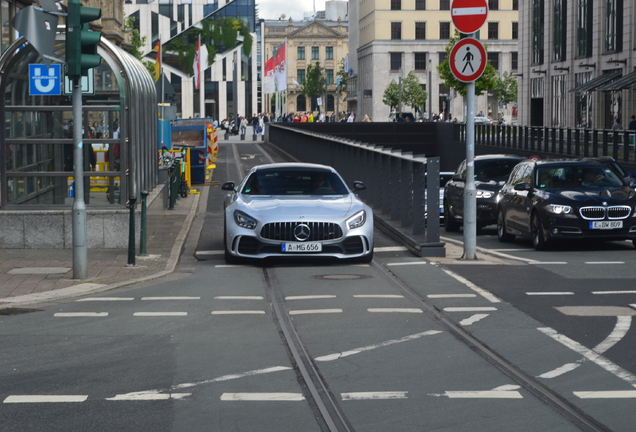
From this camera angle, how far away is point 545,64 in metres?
68.1

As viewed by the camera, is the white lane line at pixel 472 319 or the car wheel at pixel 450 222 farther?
the car wheel at pixel 450 222

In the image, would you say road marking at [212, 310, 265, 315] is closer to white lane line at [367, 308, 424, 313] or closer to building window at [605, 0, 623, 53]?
white lane line at [367, 308, 424, 313]

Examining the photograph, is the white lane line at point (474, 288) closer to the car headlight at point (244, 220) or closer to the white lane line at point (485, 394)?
the car headlight at point (244, 220)

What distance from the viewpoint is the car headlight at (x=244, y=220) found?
47.9 ft

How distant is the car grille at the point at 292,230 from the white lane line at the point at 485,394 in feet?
24.9

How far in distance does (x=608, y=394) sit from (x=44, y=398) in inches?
140

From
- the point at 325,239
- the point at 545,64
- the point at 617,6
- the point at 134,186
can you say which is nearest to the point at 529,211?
the point at 325,239

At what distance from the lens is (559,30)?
65062 mm

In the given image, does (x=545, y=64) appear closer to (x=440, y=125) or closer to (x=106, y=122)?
(x=440, y=125)

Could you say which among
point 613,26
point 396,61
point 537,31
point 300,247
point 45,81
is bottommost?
point 300,247

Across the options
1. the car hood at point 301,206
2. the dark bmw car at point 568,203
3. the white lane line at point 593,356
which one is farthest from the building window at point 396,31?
the white lane line at point 593,356

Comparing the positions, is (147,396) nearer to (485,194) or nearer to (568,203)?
(568,203)

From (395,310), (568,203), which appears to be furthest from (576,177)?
(395,310)

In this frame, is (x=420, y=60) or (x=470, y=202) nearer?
(x=470, y=202)
